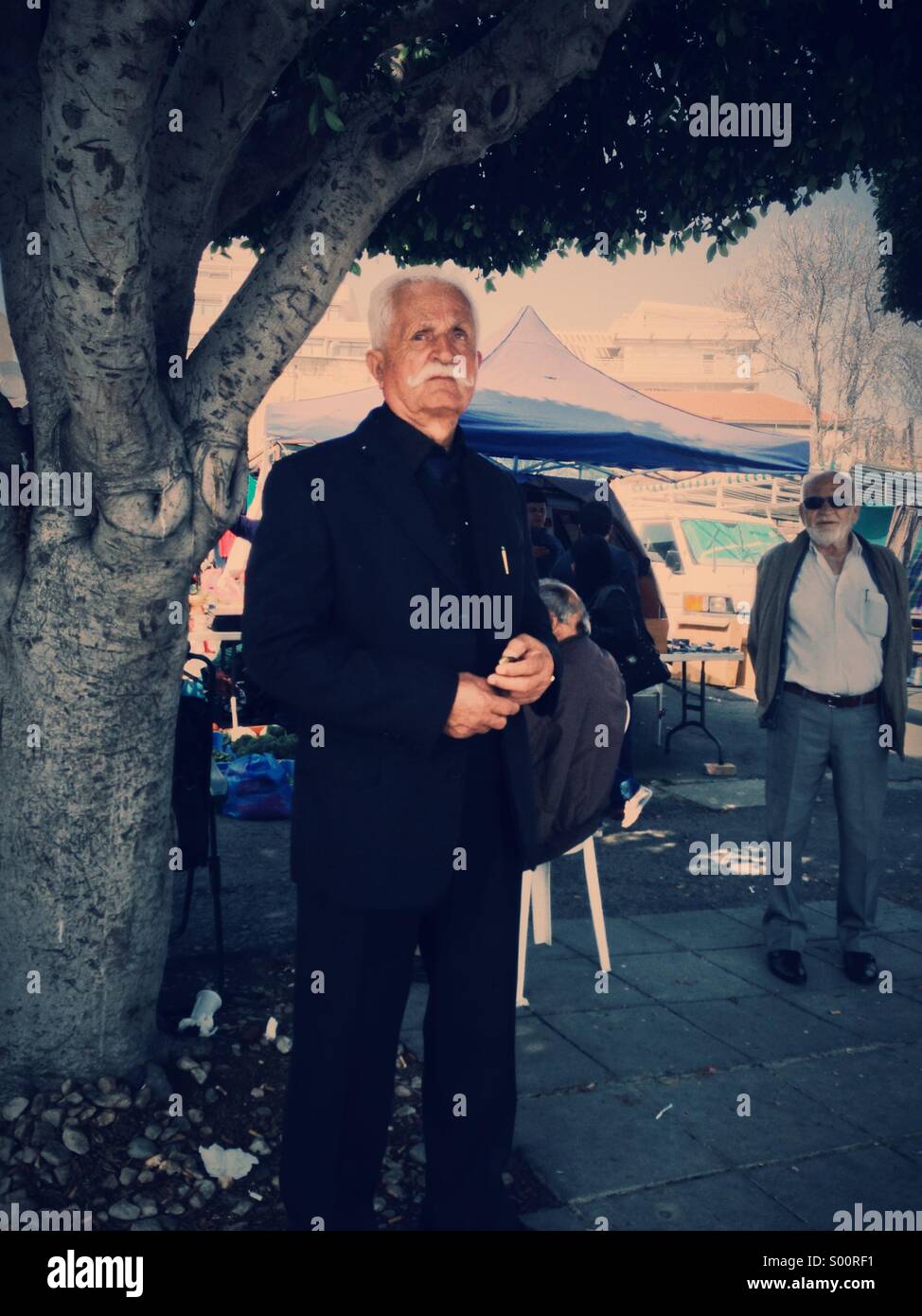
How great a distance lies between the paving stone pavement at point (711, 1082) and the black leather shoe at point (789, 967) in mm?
62

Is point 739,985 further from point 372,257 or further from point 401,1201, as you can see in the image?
point 372,257

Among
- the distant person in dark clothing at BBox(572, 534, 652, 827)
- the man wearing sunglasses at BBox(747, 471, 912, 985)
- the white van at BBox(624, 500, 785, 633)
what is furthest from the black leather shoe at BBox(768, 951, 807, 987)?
the white van at BBox(624, 500, 785, 633)

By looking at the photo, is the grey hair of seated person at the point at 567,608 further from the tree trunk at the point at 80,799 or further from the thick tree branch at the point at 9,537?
the thick tree branch at the point at 9,537

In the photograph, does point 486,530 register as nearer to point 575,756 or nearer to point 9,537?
point 9,537

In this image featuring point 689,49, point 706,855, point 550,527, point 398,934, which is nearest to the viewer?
point 398,934

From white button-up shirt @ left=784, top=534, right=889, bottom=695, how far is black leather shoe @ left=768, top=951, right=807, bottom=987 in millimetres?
1160

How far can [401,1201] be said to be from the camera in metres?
2.84

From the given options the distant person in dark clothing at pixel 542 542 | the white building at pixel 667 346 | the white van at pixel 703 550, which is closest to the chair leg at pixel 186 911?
the distant person in dark clothing at pixel 542 542

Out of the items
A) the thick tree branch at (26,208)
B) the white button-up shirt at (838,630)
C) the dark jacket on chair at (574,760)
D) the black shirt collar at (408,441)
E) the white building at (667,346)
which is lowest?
the dark jacket on chair at (574,760)

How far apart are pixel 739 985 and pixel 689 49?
3845 mm

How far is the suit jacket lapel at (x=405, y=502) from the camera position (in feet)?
7.41

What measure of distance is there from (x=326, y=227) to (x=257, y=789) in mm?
4674

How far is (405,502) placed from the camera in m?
2.27
